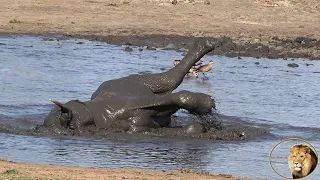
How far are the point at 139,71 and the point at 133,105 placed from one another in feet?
26.2

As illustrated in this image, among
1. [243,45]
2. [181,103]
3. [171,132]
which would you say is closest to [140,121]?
[171,132]

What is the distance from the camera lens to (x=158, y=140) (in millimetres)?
12695

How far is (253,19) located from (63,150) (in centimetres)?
2014

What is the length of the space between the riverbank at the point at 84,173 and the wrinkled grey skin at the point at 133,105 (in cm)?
279

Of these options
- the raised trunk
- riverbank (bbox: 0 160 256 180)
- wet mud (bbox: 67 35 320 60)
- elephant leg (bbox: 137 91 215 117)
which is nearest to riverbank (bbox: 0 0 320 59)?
wet mud (bbox: 67 35 320 60)

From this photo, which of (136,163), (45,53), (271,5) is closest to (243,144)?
(136,163)

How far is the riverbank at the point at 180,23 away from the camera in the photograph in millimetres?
27077

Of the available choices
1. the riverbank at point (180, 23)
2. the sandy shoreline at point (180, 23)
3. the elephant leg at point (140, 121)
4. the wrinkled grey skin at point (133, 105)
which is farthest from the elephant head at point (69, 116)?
the sandy shoreline at point (180, 23)

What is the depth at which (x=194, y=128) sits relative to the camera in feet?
43.2

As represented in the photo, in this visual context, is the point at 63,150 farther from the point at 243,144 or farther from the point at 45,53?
the point at 45,53

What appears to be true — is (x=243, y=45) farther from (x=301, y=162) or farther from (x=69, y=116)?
(x=301, y=162)

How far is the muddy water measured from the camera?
11.2 m

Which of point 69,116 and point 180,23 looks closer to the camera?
point 69,116

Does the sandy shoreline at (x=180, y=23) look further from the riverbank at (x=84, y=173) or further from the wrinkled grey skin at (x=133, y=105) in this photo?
the riverbank at (x=84, y=173)
